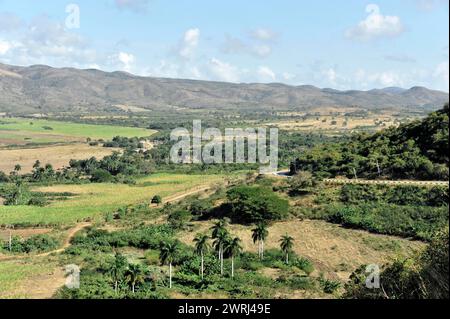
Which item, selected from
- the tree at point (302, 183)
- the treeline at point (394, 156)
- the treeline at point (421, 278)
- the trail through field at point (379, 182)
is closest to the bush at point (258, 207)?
the tree at point (302, 183)

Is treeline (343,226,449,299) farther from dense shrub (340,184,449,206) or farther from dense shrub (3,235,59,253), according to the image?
dense shrub (3,235,59,253)

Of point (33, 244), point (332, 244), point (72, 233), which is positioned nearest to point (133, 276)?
point (33, 244)

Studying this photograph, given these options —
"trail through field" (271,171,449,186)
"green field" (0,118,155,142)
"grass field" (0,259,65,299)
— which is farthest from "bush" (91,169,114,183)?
"green field" (0,118,155,142)

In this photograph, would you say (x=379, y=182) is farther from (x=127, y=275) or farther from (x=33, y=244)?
(x=33, y=244)

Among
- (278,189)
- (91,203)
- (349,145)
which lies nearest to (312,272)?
(278,189)

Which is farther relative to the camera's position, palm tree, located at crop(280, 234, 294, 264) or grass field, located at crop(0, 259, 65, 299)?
palm tree, located at crop(280, 234, 294, 264)

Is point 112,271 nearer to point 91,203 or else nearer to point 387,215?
point 387,215
